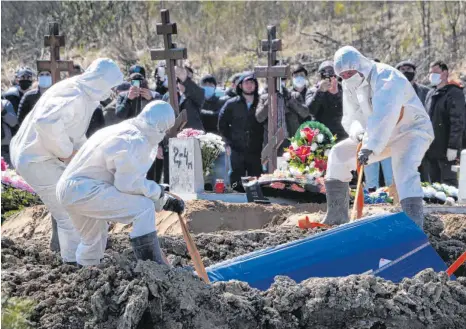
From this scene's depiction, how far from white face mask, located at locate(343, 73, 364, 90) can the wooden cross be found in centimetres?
619

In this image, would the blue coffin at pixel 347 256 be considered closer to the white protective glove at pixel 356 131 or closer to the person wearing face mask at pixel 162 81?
the white protective glove at pixel 356 131

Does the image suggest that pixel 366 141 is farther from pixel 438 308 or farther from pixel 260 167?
pixel 260 167

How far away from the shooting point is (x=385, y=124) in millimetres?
9758

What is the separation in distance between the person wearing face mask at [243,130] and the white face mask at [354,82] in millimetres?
3964

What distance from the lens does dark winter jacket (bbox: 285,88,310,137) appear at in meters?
14.5

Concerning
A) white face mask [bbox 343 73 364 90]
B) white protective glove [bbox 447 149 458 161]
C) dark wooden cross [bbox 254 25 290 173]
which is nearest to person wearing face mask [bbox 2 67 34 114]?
dark wooden cross [bbox 254 25 290 173]

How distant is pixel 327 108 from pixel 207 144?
2061mm

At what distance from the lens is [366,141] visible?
9.80 m

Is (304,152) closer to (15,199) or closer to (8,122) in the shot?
(15,199)

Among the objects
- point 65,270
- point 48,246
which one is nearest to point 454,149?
point 48,246

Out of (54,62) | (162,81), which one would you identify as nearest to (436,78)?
(162,81)

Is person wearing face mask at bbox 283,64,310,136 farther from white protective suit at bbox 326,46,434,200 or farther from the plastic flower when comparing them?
white protective suit at bbox 326,46,434,200

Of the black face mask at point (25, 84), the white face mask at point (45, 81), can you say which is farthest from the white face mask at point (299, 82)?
the black face mask at point (25, 84)

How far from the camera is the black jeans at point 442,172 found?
14500mm
